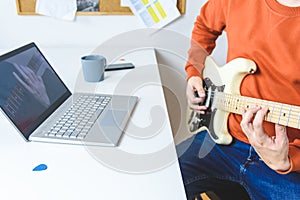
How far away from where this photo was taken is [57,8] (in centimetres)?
167

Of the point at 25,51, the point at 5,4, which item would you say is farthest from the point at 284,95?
the point at 5,4

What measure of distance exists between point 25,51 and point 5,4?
82 centimetres

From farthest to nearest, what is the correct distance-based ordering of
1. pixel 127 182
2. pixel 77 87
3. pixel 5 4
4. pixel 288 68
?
pixel 5 4, pixel 77 87, pixel 288 68, pixel 127 182

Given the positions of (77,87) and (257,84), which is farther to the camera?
(77,87)

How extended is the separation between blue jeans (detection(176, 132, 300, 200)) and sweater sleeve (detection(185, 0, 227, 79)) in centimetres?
32

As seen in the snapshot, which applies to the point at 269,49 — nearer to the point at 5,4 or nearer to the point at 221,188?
the point at 221,188

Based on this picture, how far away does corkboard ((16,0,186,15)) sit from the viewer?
5.46 ft

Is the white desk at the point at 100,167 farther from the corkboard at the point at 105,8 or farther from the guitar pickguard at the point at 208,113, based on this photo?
the corkboard at the point at 105,8

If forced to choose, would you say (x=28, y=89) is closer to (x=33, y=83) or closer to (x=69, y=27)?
(x=33, y=83)

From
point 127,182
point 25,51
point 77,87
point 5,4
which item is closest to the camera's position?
point 127,182

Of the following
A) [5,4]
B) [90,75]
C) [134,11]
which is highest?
[5,4]

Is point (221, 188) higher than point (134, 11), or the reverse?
point (134, 11)

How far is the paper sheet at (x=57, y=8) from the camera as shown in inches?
65.3

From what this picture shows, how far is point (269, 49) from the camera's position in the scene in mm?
973
